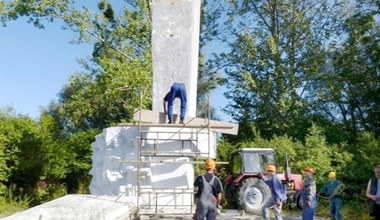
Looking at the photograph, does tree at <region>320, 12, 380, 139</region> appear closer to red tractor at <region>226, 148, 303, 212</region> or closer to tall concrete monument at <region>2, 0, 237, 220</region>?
red tractor at <region>226, 148, 303, 212</region>

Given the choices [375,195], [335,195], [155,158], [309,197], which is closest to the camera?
[375,195]

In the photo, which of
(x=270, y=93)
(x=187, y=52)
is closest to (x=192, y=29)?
(x=187, y=52)

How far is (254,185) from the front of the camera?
15.6m

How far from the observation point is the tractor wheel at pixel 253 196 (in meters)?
15.2

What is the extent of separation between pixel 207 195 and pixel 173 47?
521cm

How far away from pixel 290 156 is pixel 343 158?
1933 millimetres

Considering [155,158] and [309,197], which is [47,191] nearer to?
[155,158]

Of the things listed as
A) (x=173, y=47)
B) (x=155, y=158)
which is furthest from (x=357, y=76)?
(x=155, y=158)

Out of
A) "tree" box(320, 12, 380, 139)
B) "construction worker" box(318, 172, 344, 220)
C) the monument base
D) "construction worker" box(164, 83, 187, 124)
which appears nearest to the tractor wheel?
"construction worker" box(318, 172, 344, 220)

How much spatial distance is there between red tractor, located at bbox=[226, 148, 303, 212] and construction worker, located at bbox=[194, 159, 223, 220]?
645 centimetres

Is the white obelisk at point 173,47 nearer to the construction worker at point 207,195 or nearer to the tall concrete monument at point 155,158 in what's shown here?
the tall concrete monument at point 155,158

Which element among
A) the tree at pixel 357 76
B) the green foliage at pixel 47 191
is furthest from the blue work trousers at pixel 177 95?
the tree at pixel 357 76

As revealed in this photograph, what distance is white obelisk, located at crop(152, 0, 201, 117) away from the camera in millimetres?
12859

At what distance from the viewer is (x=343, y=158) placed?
66.0 feet
